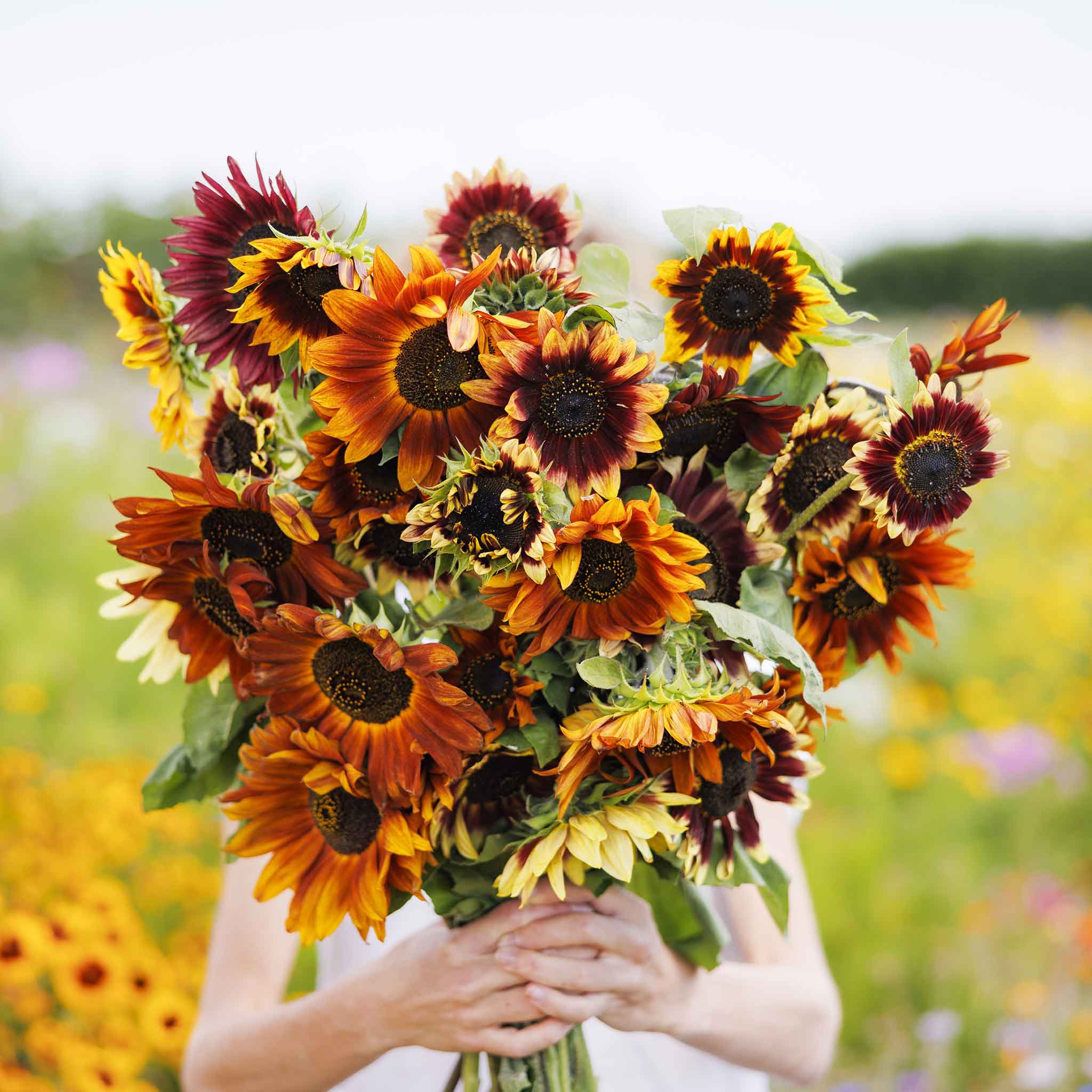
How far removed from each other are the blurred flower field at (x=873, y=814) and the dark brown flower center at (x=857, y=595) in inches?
26.3

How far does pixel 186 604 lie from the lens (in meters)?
0.60

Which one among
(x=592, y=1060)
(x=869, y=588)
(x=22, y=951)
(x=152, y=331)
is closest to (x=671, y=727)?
(x=869, y=588)

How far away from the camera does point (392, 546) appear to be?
558 millimetres

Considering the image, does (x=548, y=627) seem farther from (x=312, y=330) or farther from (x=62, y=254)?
(x=62, y=254)

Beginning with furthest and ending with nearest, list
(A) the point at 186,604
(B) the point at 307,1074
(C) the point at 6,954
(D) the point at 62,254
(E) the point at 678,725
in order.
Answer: (D) the point at 62,254 < (C) the point at 6,954 < (B) the point at 307,1074 < (A) the point at 186,604 < (E) the point at 678,725

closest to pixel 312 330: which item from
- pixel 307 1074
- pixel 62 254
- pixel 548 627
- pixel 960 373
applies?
pixel 548 627

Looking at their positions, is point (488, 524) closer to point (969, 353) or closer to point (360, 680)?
point (360, 680)

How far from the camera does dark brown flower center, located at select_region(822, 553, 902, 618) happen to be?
0.58m

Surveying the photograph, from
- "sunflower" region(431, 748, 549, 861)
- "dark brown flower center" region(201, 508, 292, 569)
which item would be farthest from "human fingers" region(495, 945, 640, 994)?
"dark brown flower center" region(201, 508, 292, 569)

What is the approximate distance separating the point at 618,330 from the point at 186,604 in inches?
12.1

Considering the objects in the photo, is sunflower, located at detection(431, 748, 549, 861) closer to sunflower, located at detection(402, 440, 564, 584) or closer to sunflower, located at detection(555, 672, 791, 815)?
sunflower, located at detection(555, 672, 791, 815)

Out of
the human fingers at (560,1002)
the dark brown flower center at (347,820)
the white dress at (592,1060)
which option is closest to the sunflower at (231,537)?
the dark brown flower center at (347,820)

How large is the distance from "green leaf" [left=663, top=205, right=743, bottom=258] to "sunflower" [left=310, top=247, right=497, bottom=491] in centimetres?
13

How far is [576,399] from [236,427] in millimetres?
218
